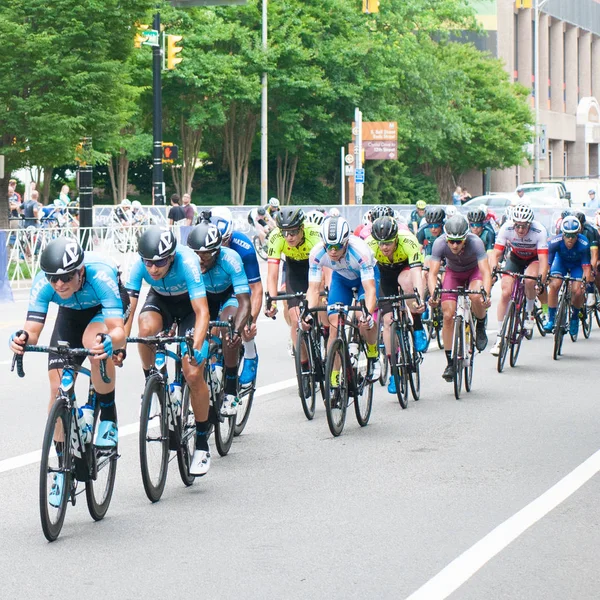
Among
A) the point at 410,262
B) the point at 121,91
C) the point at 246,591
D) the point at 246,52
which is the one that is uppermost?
the point at 246,52

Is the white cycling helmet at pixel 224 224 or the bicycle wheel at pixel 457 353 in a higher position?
the white cycling helmet at pixel 224 224

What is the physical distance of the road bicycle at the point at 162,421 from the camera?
7981 millimetres

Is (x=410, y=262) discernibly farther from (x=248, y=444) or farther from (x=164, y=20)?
(x=164, y=20)

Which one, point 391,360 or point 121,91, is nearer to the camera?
point 391,360

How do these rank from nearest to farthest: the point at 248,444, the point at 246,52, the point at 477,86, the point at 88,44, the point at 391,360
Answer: the point at 248,444
the point at 391,360
the point at 88,44
the point at 246,52
the point at 477,86

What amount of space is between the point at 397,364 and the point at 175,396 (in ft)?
13.5

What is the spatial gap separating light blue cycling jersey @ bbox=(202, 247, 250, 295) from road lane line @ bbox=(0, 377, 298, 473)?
144 centimetres

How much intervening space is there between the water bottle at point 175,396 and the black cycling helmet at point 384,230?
181 inches

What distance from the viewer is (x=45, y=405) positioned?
1245 cm

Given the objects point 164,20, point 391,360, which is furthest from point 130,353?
point 164,20

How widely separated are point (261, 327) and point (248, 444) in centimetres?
1007

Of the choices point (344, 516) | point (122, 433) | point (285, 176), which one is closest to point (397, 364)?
point (122, 433)

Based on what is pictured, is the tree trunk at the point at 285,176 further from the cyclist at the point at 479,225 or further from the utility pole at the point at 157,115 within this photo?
the cyclist at the point at 479,225

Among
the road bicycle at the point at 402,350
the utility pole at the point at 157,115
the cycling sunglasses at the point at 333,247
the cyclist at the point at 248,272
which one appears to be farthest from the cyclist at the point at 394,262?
the utility pole at the point at 157,115
